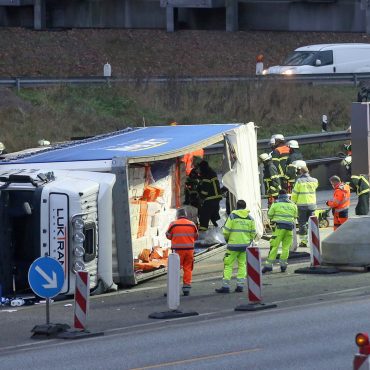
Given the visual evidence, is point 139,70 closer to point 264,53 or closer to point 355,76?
point 264,53

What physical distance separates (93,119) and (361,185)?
13.9 m

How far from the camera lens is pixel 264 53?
56.3m

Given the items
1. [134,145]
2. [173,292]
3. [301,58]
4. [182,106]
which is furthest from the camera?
[301,58]

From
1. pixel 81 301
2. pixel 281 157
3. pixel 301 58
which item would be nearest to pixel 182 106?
pixel 301 58

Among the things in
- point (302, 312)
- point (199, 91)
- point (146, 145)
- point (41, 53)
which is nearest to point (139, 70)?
point (41, 53)

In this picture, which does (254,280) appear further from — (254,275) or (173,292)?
(173,292)

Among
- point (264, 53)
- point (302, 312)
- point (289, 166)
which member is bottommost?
point (302, 312)

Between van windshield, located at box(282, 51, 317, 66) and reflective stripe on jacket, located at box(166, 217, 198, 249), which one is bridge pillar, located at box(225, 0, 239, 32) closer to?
van windshield, located at box(282, 51, 317, 66)

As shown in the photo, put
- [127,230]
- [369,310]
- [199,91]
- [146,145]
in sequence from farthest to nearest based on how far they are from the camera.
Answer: [199,91] → [146,145] → [127,230] → [369,310]

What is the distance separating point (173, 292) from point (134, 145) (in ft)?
16.6

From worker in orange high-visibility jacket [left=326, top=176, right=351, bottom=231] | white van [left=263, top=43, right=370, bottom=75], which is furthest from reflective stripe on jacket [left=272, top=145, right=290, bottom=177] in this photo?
white van [left=263, top=43, right=370, bottom=75]

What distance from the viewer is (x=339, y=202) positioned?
26062 millimetres

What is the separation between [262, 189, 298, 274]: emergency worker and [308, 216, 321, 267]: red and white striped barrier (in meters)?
0.34

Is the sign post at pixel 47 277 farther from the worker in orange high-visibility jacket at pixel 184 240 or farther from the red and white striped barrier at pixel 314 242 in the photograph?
the red and white striped barrier at pixel 314 242
